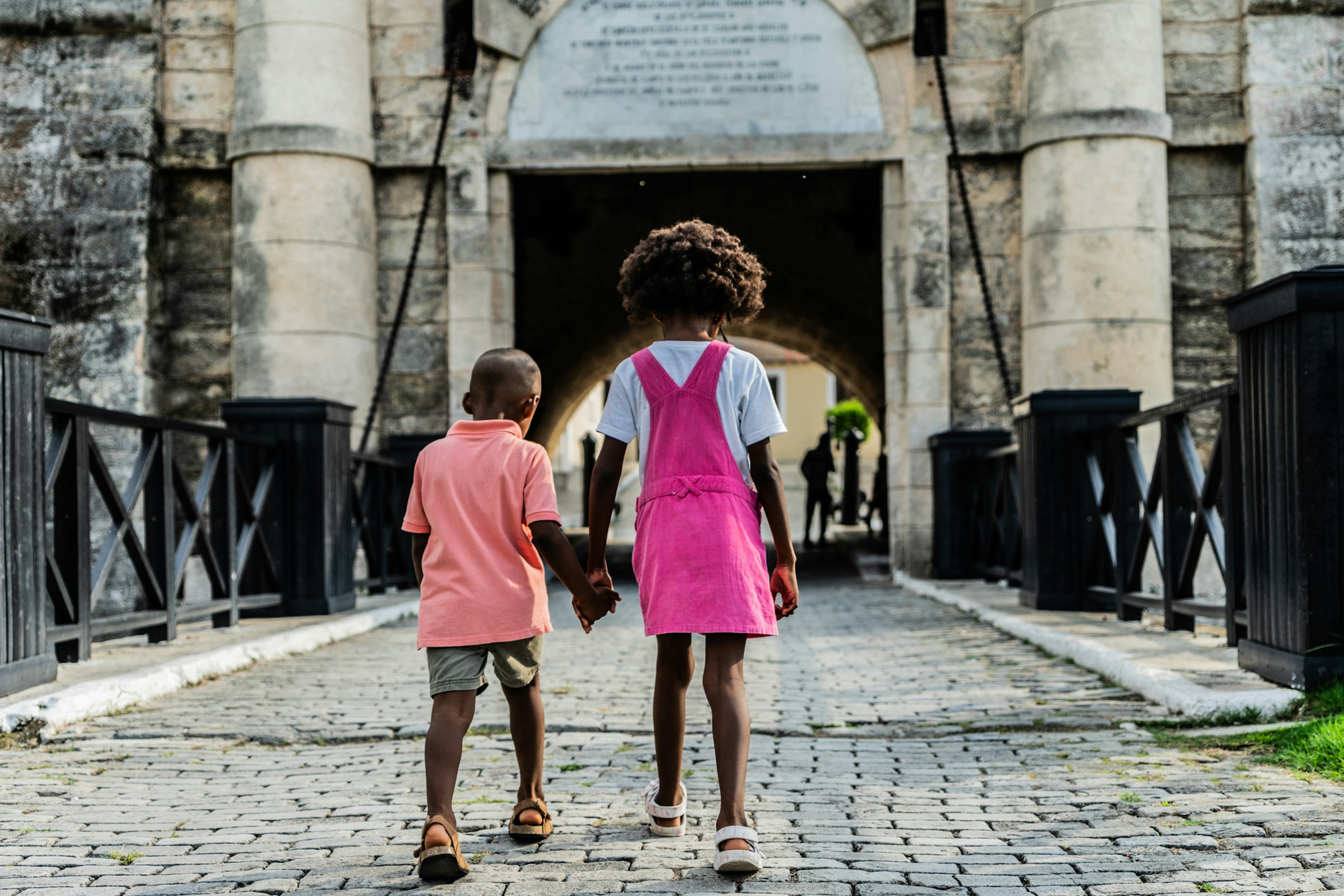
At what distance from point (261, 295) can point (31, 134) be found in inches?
86.2

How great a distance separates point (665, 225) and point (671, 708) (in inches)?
491

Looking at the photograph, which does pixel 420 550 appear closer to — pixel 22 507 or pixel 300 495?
pixel 22 507

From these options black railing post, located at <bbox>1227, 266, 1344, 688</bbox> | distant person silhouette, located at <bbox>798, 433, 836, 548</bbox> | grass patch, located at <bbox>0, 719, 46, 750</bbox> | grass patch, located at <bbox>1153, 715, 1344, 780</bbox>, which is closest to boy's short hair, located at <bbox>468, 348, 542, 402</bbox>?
grass patch, located at <bbox>0, 719, 46, 750</bbox>

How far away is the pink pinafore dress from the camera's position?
2.91 m

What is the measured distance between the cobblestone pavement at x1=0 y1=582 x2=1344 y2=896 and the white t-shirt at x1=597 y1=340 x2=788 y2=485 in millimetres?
886

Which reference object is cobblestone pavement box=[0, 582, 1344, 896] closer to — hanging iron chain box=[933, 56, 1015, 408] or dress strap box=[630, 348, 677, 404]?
dress strap box=[630, 348, 677, 404]

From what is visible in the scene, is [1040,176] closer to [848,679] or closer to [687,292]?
[848,679]

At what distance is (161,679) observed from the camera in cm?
505

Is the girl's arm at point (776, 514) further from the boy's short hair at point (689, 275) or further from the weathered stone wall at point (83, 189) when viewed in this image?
the weathered stone wall at point (83, 189)

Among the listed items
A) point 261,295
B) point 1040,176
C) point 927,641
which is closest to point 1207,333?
point 1040,176

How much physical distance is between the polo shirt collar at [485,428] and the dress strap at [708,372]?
0.38 m

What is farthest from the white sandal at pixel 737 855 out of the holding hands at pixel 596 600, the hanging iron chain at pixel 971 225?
the hanging iron chain at pixel 971 225

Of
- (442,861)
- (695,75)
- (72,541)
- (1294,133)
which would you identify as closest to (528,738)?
(442,861)

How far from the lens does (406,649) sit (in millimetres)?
6598
